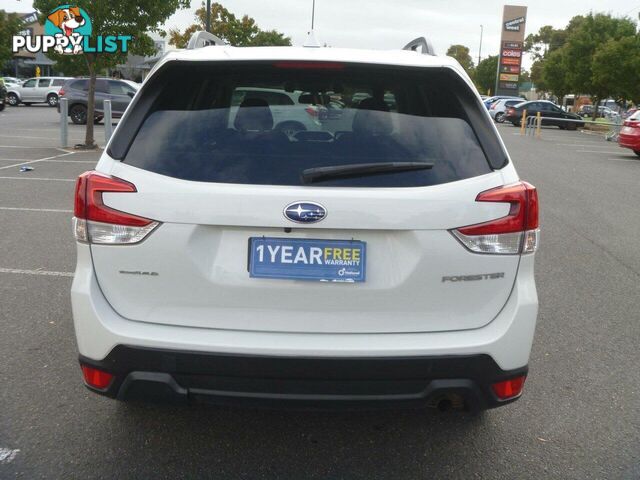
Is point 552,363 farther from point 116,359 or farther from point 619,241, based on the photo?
point 619,241

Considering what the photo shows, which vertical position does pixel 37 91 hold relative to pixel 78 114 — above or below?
above

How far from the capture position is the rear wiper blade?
2.54m

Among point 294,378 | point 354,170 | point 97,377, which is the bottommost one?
point 97,377

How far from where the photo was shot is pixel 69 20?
17.2m

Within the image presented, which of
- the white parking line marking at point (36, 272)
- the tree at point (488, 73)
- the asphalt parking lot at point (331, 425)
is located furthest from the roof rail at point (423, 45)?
the tree at point (488, 73)

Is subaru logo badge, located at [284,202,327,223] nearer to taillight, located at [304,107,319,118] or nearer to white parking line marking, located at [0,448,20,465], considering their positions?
taillight, located at [304,107,319,118]

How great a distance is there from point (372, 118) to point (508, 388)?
1.21 m

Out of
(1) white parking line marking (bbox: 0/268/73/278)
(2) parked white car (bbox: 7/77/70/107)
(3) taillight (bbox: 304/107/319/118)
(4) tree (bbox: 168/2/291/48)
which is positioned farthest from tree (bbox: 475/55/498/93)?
(3) taillight (bbox: 304/107/319/118)

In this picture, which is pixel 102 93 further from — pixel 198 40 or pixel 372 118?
pixel 372 118

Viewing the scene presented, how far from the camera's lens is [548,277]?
634 cm

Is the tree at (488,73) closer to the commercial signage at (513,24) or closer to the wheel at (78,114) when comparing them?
the commercial signage at (513,24)

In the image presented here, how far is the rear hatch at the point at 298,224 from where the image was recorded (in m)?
2.53

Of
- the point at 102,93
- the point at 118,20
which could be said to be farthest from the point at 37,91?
the point at 118,20

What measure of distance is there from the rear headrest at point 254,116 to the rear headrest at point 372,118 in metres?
0.35
